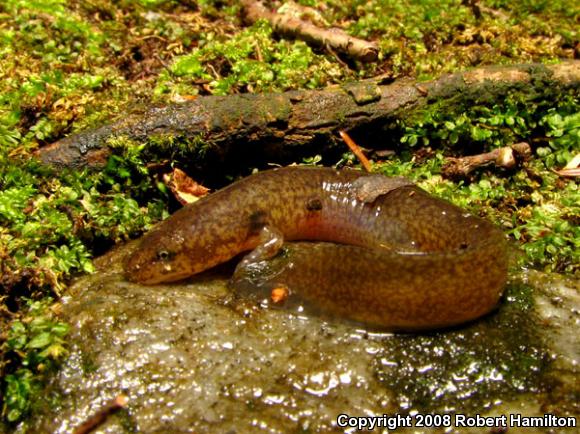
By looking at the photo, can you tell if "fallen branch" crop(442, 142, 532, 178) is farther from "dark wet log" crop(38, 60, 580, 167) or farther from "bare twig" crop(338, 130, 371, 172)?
"bare twig" crop(338, 130, 371, 172)

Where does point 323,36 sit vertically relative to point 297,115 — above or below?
above

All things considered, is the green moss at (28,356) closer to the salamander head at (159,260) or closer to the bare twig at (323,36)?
the salamander head at (159,260)

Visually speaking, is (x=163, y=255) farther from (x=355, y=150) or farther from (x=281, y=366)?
(x=355, y=150)

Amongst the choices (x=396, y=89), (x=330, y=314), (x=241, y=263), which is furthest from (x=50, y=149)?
(x=396, y=89)

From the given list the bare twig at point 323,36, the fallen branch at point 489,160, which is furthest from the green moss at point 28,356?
the bare twig at point 323,36

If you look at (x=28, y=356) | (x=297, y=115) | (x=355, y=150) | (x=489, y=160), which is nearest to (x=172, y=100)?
(x=297, y=115)

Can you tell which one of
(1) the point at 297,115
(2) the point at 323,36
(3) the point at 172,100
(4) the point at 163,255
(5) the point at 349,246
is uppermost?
(2) the point at 323,36
